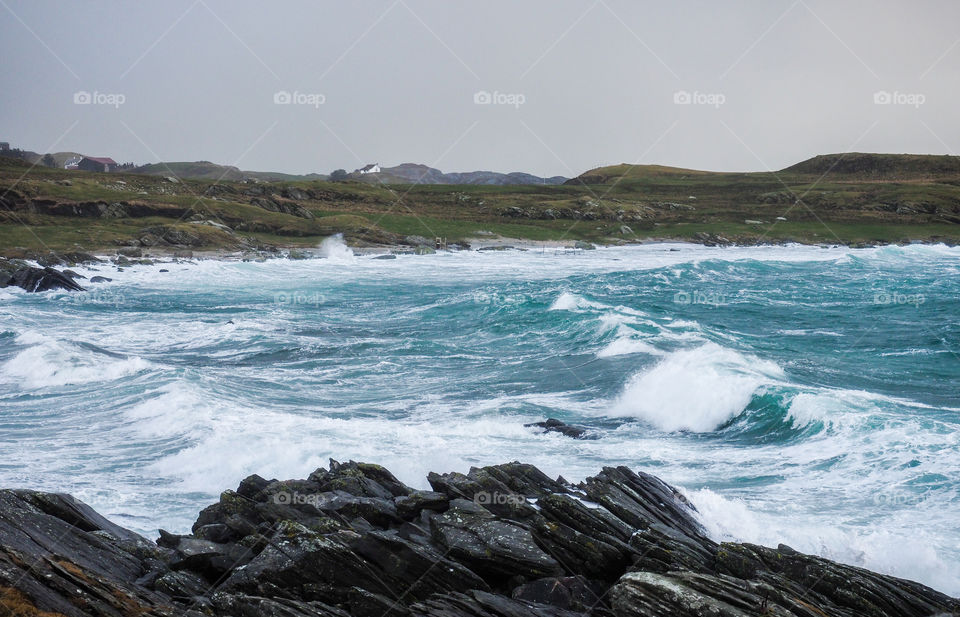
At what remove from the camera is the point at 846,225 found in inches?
4225

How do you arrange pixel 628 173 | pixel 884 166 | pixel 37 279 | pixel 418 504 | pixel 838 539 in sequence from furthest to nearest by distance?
pixel 628 173, pixel 884 166, pixel 37 279, pixel 838 539, pixel 418 504

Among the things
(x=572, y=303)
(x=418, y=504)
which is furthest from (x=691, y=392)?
(x=572, y=303)

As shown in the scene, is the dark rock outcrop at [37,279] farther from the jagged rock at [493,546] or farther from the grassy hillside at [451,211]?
the jagged rock at [493,546]

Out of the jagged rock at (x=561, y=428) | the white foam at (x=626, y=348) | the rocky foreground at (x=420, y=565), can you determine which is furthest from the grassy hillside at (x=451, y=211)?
the rocky foreground at (x=420, y=565)

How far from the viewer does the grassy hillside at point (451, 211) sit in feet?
235

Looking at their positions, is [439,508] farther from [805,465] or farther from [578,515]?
[805,465]

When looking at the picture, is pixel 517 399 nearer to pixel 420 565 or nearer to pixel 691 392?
pixel 691 392

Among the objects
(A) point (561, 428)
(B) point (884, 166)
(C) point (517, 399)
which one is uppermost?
(B) point (884, 166)

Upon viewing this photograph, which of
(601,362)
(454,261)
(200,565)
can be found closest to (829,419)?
(601,362)

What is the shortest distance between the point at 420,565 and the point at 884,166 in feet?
561

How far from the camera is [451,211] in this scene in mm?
115438

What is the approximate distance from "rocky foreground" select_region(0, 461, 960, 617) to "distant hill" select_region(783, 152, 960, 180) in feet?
518

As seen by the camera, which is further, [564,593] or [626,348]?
[626,348]

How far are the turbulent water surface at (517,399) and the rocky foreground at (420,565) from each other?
2206 millimetres
